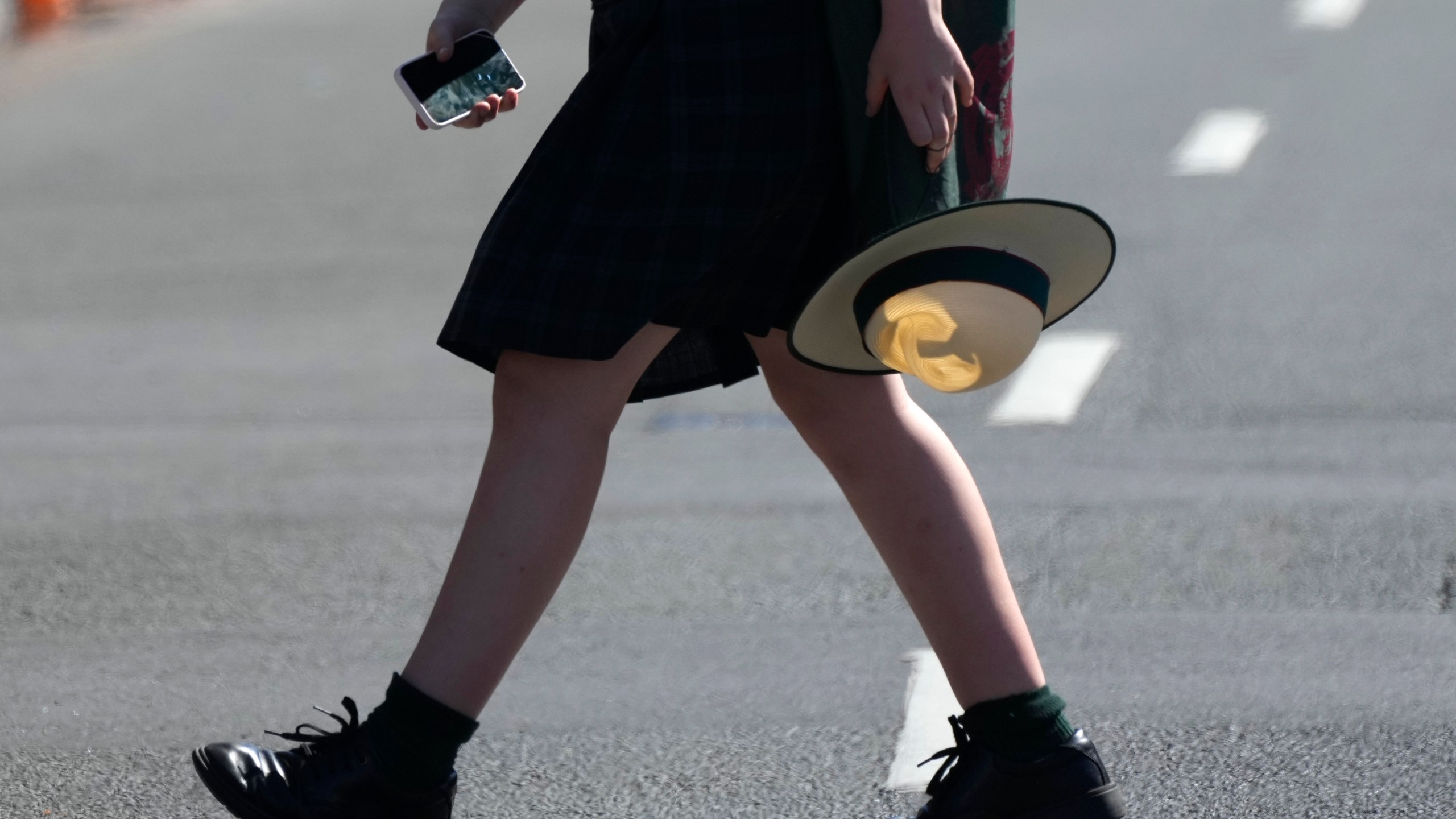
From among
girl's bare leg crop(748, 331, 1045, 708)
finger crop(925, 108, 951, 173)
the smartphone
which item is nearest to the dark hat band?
finger crop(925, 108, 951, 173)

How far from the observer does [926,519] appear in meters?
2.19

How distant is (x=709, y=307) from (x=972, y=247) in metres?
0.34

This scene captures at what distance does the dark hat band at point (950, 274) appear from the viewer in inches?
77.9

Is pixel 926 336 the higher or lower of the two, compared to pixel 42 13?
higher

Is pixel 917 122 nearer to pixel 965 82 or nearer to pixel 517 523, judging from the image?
pixel 965 82

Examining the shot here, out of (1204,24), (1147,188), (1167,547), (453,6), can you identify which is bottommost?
(1204,24)

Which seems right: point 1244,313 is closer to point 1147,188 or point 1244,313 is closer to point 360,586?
point 1147,188

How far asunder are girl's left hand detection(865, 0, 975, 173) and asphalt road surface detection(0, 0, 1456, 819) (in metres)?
1.05

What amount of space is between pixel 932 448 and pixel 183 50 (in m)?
7.56

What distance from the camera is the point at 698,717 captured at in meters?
2.81

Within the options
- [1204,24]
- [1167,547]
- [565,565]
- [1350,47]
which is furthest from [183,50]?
[565,565]

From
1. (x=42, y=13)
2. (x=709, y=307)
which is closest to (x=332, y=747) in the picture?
(x=709, y=307)

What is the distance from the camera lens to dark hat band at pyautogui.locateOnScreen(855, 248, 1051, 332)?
6.49 ft

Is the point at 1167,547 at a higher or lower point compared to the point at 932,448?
lower
